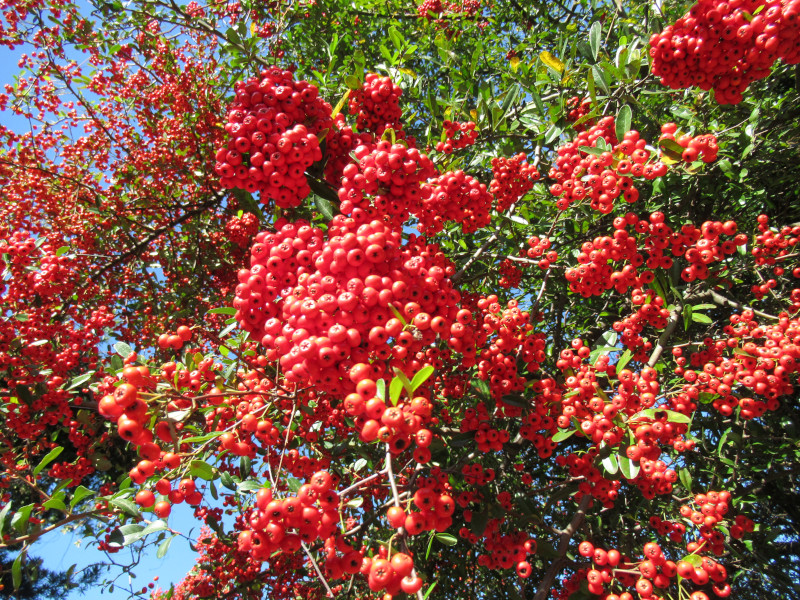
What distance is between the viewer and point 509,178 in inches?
148

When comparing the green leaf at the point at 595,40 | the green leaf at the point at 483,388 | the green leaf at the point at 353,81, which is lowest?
the green leaf at the point at 483,388

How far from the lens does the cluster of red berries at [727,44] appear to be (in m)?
2.85

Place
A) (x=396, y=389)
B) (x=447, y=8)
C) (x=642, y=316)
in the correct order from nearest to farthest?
(x=396, y=389) → (x=642, y=316) → (x=447, y=8)

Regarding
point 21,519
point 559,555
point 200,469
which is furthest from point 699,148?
point 21,519

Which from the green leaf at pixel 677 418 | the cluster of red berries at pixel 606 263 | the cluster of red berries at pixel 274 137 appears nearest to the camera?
the green leaf at pixel 677 418

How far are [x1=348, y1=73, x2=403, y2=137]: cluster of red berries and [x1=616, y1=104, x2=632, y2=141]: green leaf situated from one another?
5.64 ft

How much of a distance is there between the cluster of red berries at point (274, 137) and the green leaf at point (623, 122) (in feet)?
7.35

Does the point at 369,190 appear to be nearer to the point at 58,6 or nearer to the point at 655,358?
the point at 655,358

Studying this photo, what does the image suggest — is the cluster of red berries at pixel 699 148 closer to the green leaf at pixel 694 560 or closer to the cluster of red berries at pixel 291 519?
the green leaf at pixel 694 560

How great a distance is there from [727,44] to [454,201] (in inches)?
86.7

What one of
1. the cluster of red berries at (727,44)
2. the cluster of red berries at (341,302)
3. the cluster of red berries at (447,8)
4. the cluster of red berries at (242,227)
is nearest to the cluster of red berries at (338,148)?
the cluster of red berries at (341,302)

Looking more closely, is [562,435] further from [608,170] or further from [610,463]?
[608,170]

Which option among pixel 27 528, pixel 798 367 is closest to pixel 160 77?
pixel 27 528

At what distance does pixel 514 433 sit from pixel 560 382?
117 cm
